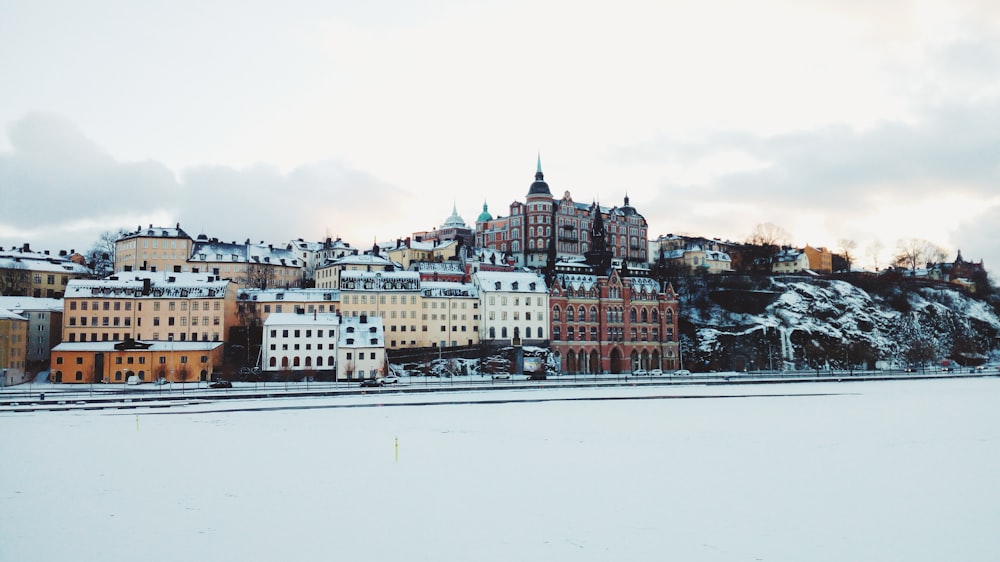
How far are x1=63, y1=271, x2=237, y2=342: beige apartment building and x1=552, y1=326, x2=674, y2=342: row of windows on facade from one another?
42428 mm

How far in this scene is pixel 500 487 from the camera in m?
24.9

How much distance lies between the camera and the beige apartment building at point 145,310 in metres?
88.7

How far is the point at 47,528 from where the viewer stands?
64.9 feet

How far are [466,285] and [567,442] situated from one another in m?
73.1

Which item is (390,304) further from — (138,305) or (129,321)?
(129,321)

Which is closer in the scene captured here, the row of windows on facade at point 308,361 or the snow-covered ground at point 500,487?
the snow-covered ground at point 500,487

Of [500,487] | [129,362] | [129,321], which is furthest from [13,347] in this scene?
[500,487]

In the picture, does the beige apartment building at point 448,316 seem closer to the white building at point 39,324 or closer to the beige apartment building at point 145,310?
the beige apartment building at point 145,310

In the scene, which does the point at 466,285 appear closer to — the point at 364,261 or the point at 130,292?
the point at 364,261

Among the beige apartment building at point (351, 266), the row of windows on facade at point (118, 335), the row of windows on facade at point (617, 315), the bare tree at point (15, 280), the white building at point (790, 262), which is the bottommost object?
the row of windows on facade at point (118, 335)

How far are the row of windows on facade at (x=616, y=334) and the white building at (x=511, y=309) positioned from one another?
223 cm

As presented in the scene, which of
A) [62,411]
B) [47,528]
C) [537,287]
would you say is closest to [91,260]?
[537,287]

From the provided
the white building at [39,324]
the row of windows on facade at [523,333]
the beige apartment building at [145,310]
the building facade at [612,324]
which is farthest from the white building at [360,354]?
the white building at [39,324]

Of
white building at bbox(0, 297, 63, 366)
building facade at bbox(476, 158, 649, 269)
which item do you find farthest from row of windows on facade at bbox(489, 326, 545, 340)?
white building at bbox(0, 297, 63, 366)
